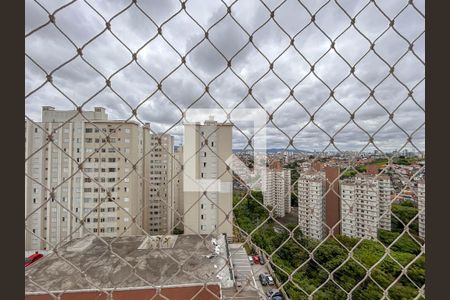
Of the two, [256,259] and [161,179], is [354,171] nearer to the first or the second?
[256,259]

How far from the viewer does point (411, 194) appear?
76cm

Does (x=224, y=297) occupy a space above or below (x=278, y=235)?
below

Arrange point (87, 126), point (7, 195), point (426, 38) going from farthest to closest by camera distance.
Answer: point (426, 38) < point (87, 126) < point (7, 195)

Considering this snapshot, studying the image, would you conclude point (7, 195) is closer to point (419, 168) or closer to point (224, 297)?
point (224, 297)

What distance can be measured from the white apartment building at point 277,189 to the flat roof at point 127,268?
0.67 ft

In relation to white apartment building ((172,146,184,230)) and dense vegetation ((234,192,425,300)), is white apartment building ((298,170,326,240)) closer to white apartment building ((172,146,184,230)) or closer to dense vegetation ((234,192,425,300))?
dense vegetation ((234,192,425,300))

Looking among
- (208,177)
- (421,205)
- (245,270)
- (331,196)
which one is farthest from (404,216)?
(208,177)

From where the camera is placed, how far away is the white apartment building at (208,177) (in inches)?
25.7

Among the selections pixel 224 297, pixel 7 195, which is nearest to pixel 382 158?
pixel 224 297

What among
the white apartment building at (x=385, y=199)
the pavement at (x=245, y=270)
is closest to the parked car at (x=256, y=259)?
the pavement at (x=245, y=270)

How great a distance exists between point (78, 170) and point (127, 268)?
44cm

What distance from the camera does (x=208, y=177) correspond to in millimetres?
746

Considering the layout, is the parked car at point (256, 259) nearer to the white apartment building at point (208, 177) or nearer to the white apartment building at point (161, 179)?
the white apartment building at point (208, 177)

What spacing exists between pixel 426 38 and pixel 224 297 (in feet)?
3.46
